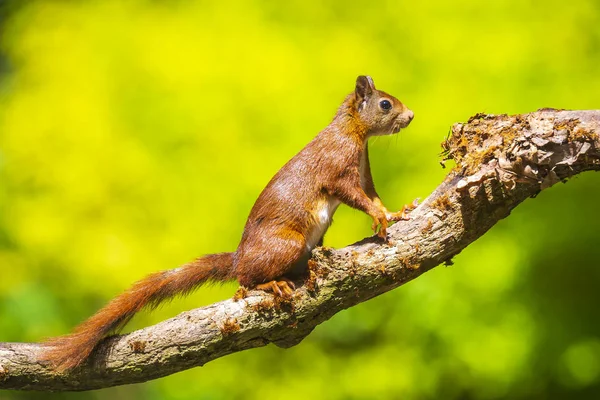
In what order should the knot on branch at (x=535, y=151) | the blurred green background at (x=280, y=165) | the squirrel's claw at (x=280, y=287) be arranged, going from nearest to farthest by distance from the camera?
the knot on branch at (x=535, y=151) → the squirrel's claw at (x=280, y=287) → the blurred green background at (x=280, y=165)

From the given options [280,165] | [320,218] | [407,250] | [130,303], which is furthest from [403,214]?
[280,165]

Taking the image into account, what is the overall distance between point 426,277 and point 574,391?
785mm

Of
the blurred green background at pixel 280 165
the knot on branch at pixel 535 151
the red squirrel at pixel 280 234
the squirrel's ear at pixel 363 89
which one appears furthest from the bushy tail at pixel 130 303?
the blurred green background at pixel 280 165

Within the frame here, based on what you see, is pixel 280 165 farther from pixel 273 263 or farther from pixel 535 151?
pixel 535 151

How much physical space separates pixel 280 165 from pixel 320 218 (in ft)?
4.51

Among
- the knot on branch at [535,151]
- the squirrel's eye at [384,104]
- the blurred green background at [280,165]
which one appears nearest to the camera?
the knot on branch at [535,151]

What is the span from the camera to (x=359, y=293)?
183 centimetres

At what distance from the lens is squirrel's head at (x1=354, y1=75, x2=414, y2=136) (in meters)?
2.05

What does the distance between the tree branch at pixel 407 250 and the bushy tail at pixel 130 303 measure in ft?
0.17

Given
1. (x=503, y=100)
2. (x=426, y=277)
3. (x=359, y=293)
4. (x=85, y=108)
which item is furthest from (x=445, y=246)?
(x=85, y=108)

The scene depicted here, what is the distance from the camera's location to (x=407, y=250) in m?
1.80

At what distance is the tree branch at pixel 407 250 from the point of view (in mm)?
1752

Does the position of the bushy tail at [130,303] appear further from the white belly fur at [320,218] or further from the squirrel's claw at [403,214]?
the squirrel's claw at [403,214]

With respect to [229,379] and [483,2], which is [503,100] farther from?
[229,379]
